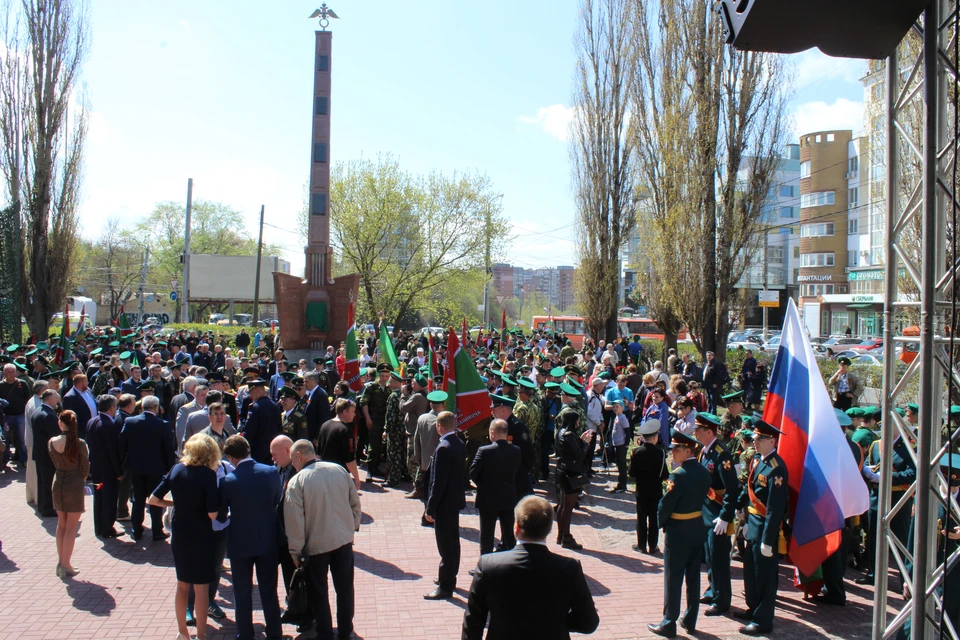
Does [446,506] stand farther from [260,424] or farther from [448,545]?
[260,424]

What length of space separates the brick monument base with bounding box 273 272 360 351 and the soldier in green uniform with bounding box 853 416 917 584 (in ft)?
64.8

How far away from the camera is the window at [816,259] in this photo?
57031 millimetres

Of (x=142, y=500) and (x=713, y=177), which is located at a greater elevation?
(x=713, y=177)

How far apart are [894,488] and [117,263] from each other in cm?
7212

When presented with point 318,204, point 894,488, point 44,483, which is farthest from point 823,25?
point 318,204

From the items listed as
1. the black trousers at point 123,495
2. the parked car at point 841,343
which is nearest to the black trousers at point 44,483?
the black trousers at point 123,495

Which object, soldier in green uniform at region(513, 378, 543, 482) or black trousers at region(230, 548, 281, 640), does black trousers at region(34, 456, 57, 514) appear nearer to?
black trousers at region(230, 548, 281, 640)

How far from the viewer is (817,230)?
5750cm

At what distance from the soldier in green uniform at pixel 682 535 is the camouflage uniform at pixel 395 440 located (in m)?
5.31

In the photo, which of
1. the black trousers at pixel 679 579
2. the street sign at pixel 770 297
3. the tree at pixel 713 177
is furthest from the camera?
the street sign at pixel 770 297

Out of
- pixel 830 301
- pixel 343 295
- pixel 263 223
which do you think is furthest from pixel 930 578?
pixel 830 301

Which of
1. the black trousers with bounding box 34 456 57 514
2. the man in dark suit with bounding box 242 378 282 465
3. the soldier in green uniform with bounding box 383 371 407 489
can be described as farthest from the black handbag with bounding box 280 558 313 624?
the soldier in green uniform with bounding box 383 371 407 489

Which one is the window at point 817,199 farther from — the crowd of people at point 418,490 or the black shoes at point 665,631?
the black shoes at point 665,631

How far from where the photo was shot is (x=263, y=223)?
39.1 metres
